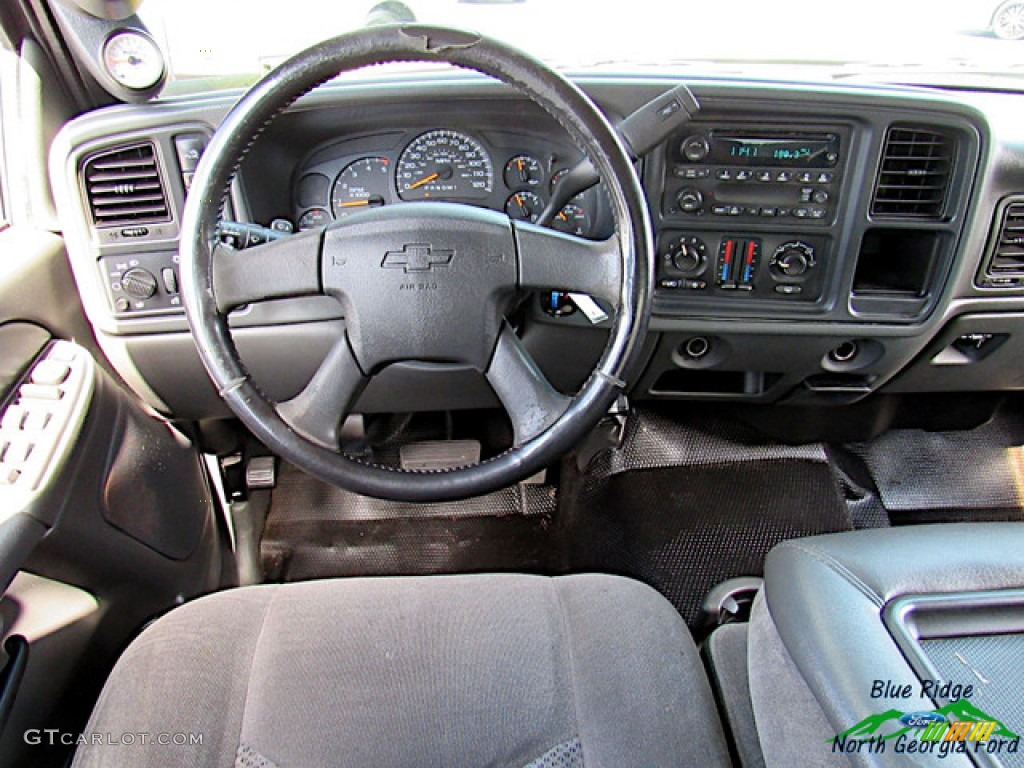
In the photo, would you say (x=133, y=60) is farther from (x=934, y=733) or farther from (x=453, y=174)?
(x=934, y=733)

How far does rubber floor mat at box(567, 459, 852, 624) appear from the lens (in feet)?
5.58

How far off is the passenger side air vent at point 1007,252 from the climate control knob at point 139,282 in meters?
1.56

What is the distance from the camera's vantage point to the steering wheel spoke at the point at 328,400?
1006mm

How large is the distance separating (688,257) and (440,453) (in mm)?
822

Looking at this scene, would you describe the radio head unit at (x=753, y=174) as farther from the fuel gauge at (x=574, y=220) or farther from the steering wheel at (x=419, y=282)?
the steering wheel at (x=419, y=282)

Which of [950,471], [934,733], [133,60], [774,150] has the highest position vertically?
[133,60]

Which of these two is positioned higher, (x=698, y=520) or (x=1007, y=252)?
(x=1007, y=252)

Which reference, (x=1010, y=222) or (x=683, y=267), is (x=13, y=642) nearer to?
(x=683, y=267)

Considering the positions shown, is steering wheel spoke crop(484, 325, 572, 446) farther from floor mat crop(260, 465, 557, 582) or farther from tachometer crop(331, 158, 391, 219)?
floor mat crop(260, 465, 557, 582)

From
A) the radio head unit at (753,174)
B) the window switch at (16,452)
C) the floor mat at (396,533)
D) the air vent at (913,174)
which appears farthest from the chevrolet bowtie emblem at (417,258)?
the floor mat at (396,533)

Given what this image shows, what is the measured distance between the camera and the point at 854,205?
1.34m

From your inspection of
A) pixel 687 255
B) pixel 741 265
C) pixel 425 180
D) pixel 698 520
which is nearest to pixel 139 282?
pixel 425 180

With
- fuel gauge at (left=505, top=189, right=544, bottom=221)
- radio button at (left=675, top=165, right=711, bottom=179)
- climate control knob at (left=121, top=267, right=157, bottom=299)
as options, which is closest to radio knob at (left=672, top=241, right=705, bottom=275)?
radio button at (left=675, top=165, right=711, bottom=179)

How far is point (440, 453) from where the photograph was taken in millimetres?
1873
